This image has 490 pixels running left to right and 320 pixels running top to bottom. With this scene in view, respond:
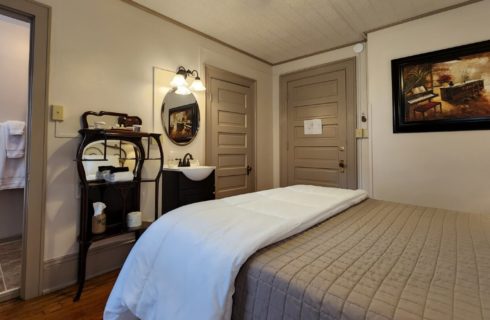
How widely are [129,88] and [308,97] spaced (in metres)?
2.41

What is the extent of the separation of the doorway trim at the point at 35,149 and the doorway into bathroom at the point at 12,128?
1.31 metres

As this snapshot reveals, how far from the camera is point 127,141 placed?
2.28 metres

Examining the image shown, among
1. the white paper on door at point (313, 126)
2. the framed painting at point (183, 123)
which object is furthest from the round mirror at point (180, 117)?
the white paper on door at point (313, 126)

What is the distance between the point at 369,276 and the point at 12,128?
3791 mm

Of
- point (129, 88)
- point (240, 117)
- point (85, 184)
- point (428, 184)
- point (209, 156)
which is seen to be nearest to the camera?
point (85, 184)

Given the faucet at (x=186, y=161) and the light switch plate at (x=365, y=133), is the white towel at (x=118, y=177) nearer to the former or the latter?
the faucet at (x=186, y=161)

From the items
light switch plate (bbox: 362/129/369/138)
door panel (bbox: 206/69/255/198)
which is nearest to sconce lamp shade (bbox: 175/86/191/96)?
door panel (bbox: 206/69/255/198)

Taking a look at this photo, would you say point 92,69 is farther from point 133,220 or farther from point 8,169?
point 8,169

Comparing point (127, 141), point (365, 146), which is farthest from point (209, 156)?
point (365, 146)

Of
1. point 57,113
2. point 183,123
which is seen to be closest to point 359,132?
point 183,123

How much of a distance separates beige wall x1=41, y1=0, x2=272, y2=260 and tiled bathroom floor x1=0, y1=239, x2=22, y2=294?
0.49m

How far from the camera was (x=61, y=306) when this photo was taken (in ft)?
5.75

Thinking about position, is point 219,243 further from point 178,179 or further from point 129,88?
point 129,88

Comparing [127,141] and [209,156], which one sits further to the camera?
[209,156]
